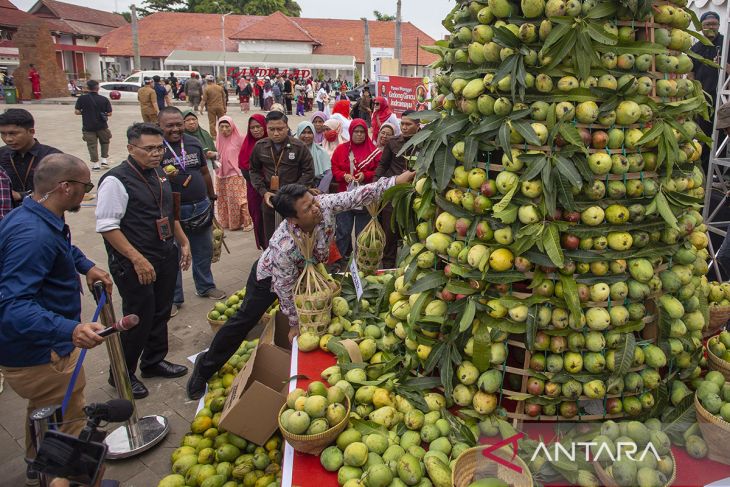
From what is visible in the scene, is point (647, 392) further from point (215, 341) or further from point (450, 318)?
point (215, 341)

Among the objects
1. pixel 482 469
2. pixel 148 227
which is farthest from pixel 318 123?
pixel 482 469

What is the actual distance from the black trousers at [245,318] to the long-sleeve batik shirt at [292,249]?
0.11 metres

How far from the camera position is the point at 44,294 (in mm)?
2945

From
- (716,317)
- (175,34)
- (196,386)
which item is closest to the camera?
(716,317)

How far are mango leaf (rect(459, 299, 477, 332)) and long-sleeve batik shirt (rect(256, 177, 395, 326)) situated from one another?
143 cm

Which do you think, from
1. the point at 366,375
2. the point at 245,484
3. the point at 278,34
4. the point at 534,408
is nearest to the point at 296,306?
the point at 366,375

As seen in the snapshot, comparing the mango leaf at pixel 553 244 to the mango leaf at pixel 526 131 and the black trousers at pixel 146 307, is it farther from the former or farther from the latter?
the black trousers at pixel 146 307

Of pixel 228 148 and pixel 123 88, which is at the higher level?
pixel 123 88

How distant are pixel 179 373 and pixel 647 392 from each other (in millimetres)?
3729

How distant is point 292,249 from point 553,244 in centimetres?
191

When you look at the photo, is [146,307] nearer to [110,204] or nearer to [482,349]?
[110,204]

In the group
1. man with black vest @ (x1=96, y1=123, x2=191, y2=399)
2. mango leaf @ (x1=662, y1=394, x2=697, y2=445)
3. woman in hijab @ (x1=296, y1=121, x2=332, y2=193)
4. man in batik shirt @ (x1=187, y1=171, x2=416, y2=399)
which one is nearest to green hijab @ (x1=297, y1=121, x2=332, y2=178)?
woman in hijab @ (x1=296, y1=121, x2=332, y2=193)

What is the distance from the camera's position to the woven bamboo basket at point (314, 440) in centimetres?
268

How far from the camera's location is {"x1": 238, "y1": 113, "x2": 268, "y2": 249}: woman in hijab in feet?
22.1
